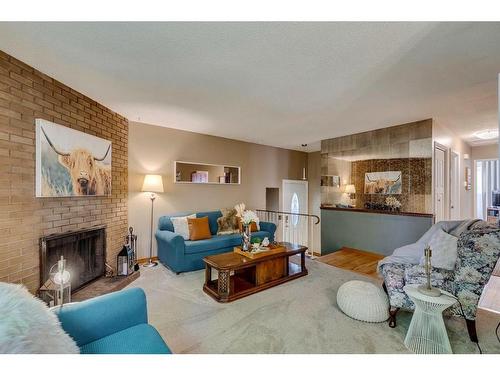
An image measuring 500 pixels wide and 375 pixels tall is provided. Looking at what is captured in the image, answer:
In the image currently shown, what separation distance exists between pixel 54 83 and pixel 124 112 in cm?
98

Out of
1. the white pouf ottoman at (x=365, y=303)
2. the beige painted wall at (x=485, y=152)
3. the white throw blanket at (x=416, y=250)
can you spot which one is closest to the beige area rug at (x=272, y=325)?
the white pouf ottoman at (x=365, y=303)

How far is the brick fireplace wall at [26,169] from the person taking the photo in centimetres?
193

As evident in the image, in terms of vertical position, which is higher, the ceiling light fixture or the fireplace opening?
the ceiling light fixture

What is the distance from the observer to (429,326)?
1687 millimetres

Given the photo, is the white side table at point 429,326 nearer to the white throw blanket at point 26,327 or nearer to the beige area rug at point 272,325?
the beige area rug at point 272,325

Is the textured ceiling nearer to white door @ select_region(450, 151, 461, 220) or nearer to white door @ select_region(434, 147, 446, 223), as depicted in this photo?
white door @ select_region(434, 147, 446, 223)

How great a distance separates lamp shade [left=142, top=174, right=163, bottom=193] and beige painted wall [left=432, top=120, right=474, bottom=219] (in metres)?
4.49

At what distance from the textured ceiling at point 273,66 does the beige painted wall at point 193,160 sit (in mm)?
720

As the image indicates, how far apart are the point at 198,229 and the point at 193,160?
1523 mm

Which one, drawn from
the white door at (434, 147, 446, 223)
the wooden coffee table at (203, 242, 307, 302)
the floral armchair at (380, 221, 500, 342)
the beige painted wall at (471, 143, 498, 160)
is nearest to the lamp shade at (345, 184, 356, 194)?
the white door at (434, 147, 446, 223)

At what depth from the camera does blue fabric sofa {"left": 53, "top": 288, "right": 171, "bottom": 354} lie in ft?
3.73

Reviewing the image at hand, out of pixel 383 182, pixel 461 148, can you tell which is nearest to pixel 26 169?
pixel 383 182

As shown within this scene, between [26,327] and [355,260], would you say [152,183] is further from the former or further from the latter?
[355,260]
